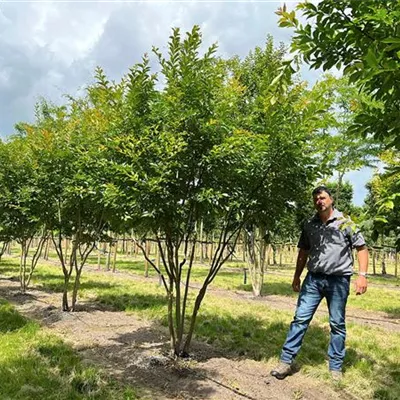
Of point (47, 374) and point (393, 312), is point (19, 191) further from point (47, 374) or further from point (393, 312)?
point (393, 312)

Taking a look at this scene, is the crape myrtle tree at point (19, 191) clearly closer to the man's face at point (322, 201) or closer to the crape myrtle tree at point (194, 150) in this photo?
the crape myrtle tree at point (194, 150)

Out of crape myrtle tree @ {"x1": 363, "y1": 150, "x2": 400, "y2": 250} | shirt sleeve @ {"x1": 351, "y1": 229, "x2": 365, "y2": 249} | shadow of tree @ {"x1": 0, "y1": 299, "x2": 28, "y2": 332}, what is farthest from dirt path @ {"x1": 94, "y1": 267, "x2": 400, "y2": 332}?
crape myrtle tree @ {"x1": 363, "y1": 150, "x2": 400, "y2": 250}

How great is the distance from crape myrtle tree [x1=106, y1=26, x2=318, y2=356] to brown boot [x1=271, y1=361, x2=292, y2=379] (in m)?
1.65

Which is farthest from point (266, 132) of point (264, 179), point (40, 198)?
point (40, 198)

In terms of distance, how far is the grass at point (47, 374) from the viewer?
12.5ft

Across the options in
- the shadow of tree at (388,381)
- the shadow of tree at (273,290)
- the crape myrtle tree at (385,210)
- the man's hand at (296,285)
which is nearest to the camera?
the crape myrtle tree at (385,210)

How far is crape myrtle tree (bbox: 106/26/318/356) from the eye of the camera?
164 inches

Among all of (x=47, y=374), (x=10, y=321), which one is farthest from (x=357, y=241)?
(x=10, y=321)

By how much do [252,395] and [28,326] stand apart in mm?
A: 3796

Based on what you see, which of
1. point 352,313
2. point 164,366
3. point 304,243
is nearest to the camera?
point 164,366

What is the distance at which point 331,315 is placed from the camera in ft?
14.8

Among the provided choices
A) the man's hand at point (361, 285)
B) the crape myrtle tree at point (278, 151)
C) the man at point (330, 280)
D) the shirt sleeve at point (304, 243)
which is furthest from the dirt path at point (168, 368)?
the crape myrtle tree at point (278, 151)

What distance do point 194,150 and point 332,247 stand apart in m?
1.77

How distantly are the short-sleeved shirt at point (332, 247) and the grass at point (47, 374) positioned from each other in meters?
2.25
